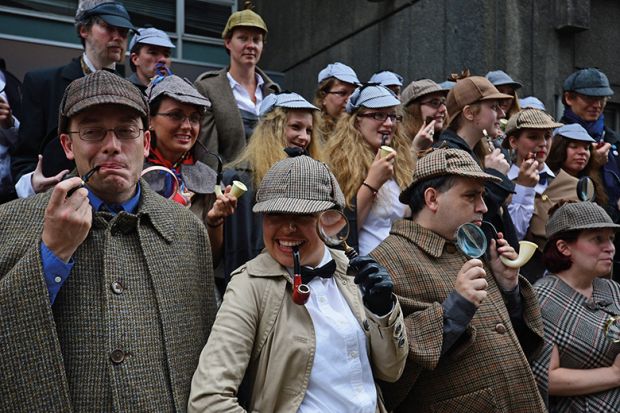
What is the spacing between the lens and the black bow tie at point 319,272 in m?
3.32

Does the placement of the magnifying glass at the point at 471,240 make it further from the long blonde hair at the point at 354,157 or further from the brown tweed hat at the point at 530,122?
the brown tweed hat at the point at 530,122

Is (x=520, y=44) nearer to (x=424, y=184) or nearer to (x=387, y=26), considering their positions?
(x=387, y=26)

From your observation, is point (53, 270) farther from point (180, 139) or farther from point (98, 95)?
point (180, 139)

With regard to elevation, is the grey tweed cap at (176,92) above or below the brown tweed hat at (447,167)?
above

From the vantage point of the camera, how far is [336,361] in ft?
10.5

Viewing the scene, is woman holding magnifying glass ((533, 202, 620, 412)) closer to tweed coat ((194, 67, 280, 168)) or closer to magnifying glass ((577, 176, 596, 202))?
magnifying glass ((577, 176, 596, 202))

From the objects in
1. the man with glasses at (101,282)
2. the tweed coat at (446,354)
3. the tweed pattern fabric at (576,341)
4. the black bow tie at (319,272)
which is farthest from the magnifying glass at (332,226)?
the tweed pattern fabric at (576,341)

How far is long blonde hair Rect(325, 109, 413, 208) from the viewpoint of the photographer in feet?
16.9

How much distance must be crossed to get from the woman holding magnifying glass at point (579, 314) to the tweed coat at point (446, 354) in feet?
2.21

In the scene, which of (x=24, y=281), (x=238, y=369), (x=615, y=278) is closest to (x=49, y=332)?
(x=24, y=281)

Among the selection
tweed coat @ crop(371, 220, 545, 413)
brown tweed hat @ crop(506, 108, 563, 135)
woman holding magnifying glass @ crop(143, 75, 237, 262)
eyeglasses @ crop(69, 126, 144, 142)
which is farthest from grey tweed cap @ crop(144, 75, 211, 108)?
brown tweed hat @ crop(506, 108, 563, 135)

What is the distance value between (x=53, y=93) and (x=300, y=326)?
9.07 ft

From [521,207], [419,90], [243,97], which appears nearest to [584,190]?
[521,207]

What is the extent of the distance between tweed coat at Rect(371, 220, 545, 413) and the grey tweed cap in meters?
1.44
